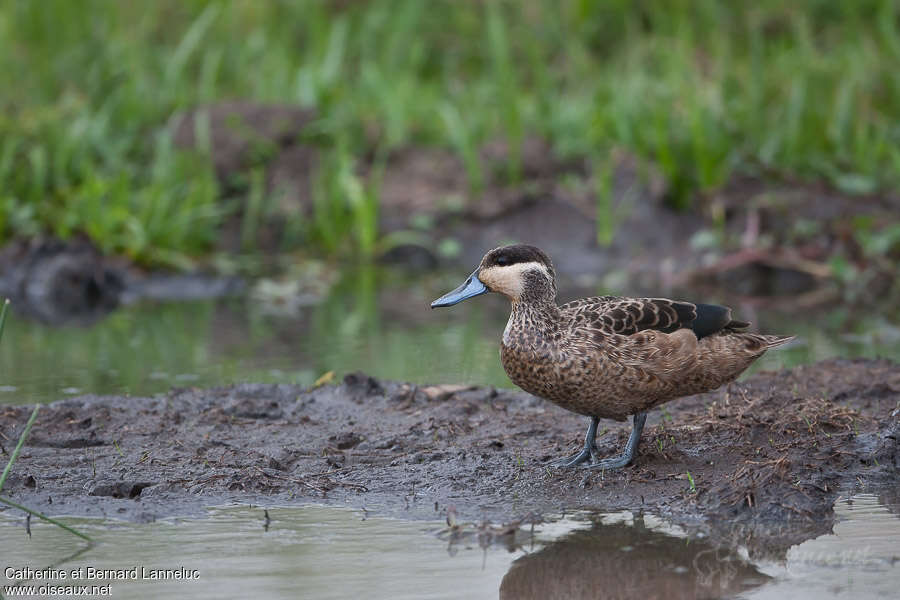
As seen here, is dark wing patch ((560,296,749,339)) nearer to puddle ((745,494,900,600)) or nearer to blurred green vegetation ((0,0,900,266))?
puddle ((745,494,900,600))

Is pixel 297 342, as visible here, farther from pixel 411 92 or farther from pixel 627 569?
pixel 411 92

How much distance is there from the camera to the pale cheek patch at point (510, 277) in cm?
555

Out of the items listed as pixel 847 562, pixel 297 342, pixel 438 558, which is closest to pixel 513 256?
pixel 438 558

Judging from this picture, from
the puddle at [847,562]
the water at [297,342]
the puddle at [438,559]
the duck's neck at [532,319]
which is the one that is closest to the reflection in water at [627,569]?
the puddle at [438,559]

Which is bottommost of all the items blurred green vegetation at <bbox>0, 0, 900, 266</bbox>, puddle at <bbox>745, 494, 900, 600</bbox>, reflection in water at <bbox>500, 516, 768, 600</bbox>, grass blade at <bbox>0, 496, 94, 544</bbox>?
grass blade at <bbox>0, 496, 94, 544</bbox>

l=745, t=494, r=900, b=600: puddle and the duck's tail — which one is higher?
the duck's tail

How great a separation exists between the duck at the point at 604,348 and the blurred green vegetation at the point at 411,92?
18.8 ft

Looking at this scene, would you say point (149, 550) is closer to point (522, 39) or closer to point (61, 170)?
point (61, 170)

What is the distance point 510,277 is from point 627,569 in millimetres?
1641

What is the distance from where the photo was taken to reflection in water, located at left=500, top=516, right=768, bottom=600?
4.13 meters

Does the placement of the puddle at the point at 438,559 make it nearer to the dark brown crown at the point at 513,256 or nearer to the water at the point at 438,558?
the water at the point at 438,558

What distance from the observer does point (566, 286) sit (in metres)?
10.5

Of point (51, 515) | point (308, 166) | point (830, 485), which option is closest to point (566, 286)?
point (308, 166)

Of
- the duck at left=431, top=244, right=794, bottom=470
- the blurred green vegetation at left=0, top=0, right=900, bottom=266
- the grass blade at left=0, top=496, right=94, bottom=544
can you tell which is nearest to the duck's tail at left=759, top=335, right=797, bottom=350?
the duck at left=431, top=244, right=794, bottom=470
